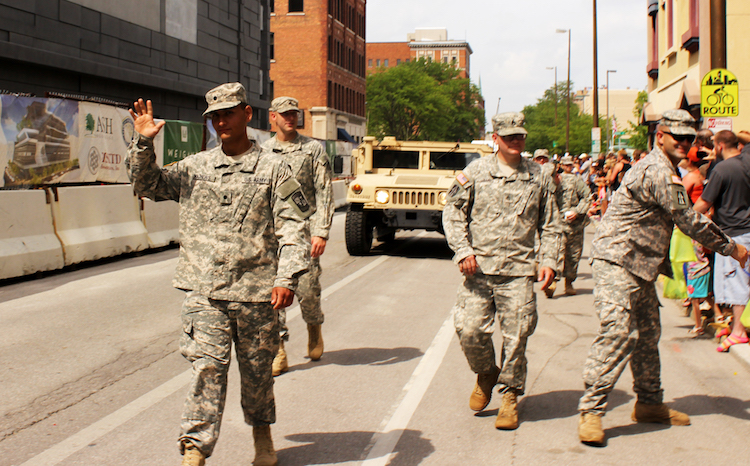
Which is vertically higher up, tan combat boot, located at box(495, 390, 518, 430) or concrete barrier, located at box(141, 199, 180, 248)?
concrete barrier, located at box(141, 199, 180, 248)

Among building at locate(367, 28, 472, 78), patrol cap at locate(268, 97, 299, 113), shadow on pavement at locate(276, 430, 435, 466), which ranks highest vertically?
building at locate(367, 28, 472, 78)

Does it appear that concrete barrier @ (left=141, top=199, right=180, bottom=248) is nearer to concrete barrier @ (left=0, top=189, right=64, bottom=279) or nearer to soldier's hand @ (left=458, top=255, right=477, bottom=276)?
concrete barrier @ (left=0, top=189, right=64, bottom=279)

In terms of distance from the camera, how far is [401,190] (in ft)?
41.4

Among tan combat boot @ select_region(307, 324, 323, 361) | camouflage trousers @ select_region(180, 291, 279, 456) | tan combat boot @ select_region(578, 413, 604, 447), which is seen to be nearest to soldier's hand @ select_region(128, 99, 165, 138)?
camouflage trousers @ select_region(180, 291, 279, 456)

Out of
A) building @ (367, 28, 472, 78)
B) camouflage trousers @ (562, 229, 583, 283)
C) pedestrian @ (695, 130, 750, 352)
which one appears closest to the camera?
pedestrian @ (695, 130, 750, 352)

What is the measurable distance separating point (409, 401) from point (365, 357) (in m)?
1.19

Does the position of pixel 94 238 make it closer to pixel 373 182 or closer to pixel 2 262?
pixel 2 262

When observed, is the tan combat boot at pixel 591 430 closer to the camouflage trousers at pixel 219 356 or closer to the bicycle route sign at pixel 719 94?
the camouflage trousers at pixel 219 356

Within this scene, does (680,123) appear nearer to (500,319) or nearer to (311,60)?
(500,319)

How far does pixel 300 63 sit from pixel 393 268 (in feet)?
161

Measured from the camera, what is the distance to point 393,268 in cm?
1153

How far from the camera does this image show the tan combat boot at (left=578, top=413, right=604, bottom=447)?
13.6ft

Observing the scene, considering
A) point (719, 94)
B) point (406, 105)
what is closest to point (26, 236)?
point (719, 94)

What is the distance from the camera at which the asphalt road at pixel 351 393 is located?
4039mm
